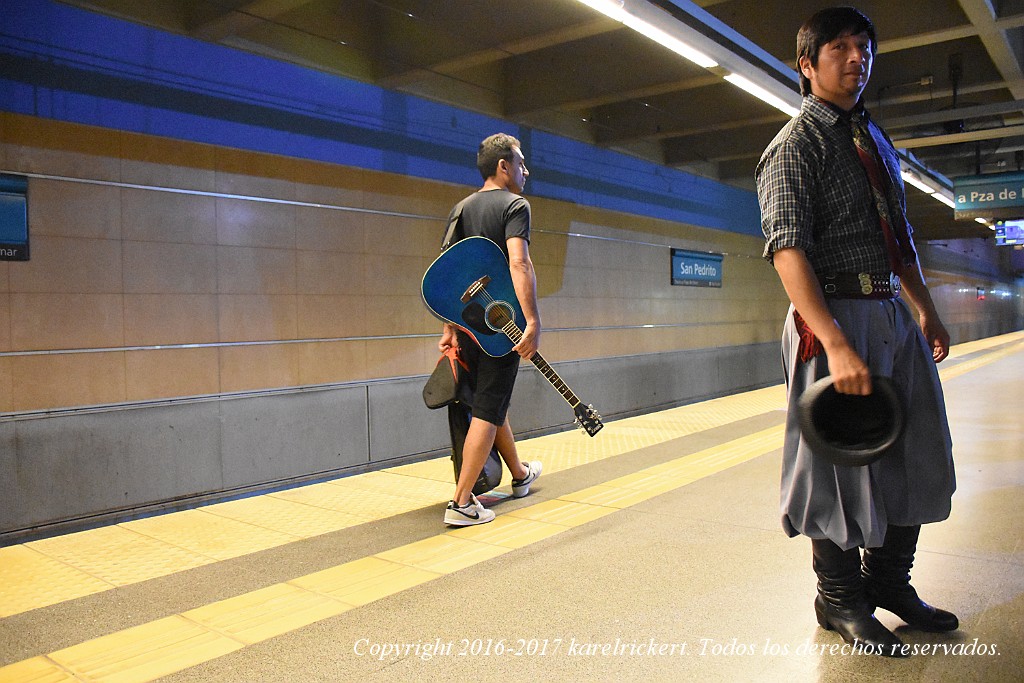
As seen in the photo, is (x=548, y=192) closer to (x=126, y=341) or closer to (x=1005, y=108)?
(x=126, y=341)

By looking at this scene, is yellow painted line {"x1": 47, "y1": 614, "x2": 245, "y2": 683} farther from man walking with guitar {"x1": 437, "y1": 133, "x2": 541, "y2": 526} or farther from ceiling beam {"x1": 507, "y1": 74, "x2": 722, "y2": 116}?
ceiling beam {"x1": 507, "y1": 74, "x2": 722, "y2": 116}

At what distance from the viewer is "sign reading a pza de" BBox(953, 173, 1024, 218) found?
11508mm

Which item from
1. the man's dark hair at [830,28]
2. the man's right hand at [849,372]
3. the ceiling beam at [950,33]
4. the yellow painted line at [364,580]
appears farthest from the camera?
the ceiling beam at [950,33]

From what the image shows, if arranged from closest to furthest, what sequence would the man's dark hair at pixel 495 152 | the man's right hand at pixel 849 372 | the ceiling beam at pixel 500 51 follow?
the man's right hand at pixel 849 372, the man's dark hair at pixel 495 152, the ceiling beam at pixel 500 51

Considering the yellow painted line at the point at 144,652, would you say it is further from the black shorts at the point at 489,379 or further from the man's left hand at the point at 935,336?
the man's left hand at the point at 935,336

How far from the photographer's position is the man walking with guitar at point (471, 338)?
3.54 meters

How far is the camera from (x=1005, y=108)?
305 inches

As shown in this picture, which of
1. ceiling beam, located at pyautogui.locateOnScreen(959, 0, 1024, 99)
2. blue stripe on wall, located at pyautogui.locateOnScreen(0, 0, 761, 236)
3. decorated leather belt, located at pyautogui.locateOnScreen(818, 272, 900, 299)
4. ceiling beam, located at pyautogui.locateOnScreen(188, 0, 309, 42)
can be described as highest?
ceiling beam, located at pyautogui.locateOnScreen(959, 0, 1024, 99)

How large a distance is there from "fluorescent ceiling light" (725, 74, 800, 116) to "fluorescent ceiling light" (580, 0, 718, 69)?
43 cm

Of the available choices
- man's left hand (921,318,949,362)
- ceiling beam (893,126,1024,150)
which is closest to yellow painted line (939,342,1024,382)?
ceiling beam (893,126,1024,150)

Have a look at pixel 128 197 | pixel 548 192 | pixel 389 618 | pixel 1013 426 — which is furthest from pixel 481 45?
pixel 1013 426

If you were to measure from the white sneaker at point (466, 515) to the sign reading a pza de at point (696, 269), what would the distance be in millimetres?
6019

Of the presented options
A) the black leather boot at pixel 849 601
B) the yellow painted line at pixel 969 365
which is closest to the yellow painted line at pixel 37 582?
the black leather boot at pixel 849 601

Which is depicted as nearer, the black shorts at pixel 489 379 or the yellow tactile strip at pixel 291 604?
the yellow tactile strip at pixel 291 604
